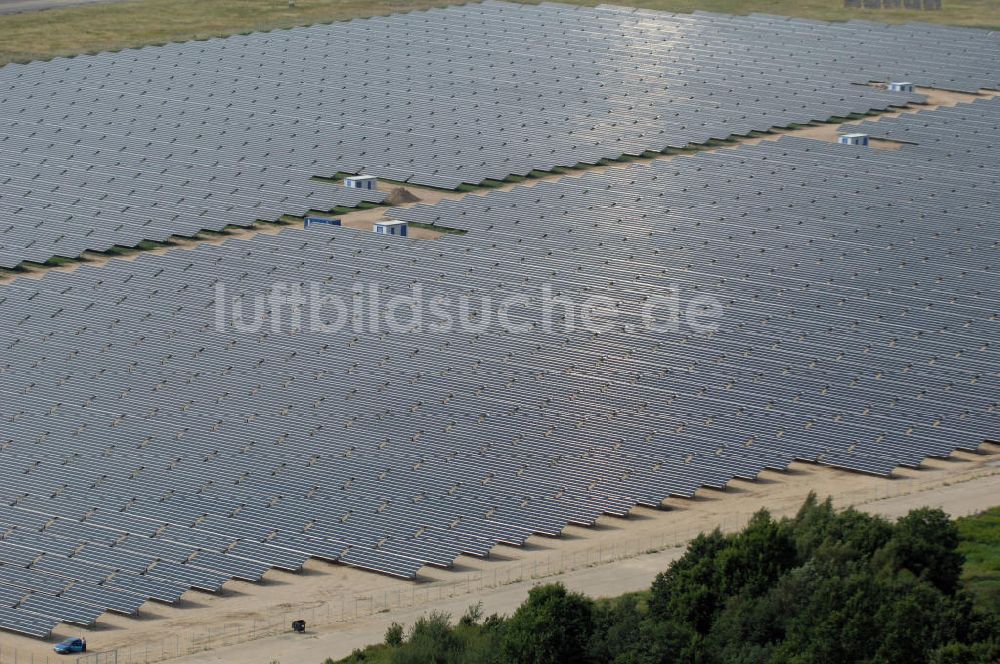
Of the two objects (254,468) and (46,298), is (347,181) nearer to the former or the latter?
(46,298)

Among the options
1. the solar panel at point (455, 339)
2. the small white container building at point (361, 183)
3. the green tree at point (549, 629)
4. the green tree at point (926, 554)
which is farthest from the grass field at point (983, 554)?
the small white container building at point (361, 183)

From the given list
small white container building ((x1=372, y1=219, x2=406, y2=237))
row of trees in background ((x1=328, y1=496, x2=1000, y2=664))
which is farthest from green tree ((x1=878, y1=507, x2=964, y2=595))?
small white container building ((x1=372, y1=219, x2=406, y2=237))

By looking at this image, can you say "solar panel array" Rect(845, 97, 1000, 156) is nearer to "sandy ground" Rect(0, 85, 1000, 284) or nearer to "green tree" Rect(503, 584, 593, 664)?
"sandy ground" Rect(0, 85, 1000, 284)

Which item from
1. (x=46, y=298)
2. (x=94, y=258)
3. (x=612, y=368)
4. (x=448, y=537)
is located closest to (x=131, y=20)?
(x=94, y=258)

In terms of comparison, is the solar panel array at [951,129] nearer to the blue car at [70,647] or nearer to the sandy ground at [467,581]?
the sandy ground at [467,581]

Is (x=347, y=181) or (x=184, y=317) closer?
(x=184, y=317)
